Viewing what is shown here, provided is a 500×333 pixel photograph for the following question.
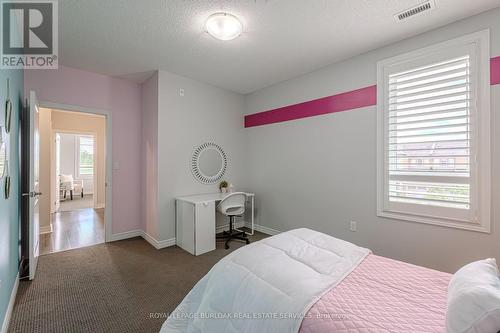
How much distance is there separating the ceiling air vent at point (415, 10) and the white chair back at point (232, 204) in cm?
277

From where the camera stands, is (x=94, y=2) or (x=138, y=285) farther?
(x=138, y=285)

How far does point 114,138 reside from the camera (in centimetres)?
362

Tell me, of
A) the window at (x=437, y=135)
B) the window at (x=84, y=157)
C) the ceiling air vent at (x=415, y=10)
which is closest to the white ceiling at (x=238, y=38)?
the ceiling air vent at (x=415, y=10)

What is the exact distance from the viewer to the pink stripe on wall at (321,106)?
2.82m

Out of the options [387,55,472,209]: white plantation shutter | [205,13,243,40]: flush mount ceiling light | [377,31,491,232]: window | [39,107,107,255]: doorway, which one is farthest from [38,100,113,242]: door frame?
[387,55,472,209]: white plantation shutter

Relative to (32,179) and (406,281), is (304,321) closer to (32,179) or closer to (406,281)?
(406,281)

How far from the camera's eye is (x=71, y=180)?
744 cm

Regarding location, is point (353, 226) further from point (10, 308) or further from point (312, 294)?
point (10, 308)

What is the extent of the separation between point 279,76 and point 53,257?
405cm

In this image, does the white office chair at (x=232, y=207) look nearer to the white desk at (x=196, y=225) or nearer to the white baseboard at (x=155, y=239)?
the white desk at (x=196, y=225)

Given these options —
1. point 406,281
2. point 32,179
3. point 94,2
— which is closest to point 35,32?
point 94,2

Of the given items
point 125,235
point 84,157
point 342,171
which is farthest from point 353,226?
point 84,157

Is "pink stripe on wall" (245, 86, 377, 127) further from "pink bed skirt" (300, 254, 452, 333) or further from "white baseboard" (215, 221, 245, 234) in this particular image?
"pink bed skirt" (300, 254, 452, 333)

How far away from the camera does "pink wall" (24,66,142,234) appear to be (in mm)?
3188
